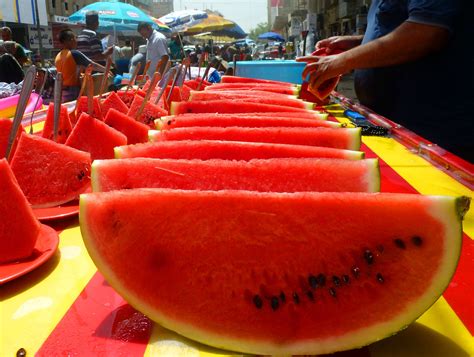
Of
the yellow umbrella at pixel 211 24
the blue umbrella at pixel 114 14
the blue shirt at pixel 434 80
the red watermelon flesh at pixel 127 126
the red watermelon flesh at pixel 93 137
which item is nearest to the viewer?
the red watermelon flesh at pixel 93 137

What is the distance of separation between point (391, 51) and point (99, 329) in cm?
196

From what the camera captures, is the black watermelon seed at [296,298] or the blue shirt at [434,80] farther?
the blue shirt at [434,80]

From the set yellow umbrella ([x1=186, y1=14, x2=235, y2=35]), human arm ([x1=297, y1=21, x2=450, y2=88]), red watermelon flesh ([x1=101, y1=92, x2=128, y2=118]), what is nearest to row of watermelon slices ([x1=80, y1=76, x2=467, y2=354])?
red watermelon flesh ([x1=101, y1=92, x2=128, y2=118])

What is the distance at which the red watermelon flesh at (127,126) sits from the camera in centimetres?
155

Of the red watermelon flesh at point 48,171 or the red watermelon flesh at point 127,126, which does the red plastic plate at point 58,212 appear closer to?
the red watermelon flesh at point 48,171

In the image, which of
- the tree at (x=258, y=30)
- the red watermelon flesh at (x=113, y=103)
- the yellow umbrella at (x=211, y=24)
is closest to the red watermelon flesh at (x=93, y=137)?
the red watermelon flesh at (x=113, y=103)

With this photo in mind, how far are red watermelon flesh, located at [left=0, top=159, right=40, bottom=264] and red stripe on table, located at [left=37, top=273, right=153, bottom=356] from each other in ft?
0.62

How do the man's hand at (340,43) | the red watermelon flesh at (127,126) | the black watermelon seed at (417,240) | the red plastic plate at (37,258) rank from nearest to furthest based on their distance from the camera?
the black watermelon seed at (417,240) → the red plastic plate at (37,258) → the red watermelon flesh at (127,126) → the man's hand at (340,43)

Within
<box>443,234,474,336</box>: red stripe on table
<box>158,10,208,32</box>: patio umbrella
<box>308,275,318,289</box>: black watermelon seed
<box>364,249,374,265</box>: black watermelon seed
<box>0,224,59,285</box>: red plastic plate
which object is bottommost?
<box>443,234,474,336</box>: red stripe on table

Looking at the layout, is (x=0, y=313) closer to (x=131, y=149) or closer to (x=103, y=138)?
(x=131, y=149)

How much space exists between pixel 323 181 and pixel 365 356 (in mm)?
338

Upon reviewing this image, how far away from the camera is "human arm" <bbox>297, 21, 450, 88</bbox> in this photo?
195cm

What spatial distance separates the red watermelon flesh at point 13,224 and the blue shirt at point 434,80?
1.90 metres

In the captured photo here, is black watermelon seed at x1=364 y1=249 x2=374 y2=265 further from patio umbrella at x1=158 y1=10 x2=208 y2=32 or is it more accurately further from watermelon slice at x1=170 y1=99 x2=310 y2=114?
patio umbrella at x1=158 y1=10 x2=208 y2=32
